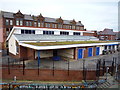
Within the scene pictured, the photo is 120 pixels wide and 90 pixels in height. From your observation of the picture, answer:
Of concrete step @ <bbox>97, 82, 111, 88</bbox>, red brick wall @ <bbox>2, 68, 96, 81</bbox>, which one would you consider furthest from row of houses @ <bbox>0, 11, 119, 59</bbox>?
concrete step @ <bbox>97, 82, 111, 88</bbox>

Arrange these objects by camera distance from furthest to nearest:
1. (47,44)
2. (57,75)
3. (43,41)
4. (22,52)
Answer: (43,41) < (22,52) < (47,44) < (57,75)

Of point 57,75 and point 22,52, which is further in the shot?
point 22,52

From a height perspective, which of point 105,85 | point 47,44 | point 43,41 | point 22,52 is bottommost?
point 105,85

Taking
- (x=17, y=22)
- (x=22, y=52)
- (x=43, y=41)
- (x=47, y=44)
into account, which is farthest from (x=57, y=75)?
(x=17, y=22)

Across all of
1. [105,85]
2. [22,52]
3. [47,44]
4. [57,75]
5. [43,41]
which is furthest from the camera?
[43,41]

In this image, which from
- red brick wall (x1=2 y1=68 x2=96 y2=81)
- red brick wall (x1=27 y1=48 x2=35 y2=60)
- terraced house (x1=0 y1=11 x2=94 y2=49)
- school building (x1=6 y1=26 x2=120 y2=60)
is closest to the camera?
red brick wall (x1=2 y1=68 x2=96 y2=81)

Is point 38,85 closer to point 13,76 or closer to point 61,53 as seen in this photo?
point 13,76

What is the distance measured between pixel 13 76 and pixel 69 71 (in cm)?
735

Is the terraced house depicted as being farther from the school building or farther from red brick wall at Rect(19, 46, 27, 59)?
red brick wall at Rect(19, 46, 27, 59)

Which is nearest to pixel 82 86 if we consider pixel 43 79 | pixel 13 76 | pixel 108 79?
pixel 108 79

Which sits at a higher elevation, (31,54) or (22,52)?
(22,52)

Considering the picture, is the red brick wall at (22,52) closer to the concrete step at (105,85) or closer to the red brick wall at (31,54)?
the red brick wall at (31,54)

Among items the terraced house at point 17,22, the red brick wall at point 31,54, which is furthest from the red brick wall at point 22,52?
the terraced house at point 17,22

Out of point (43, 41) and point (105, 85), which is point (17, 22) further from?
point (105, 85)
